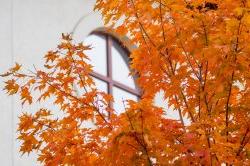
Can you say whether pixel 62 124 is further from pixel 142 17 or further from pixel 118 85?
pixel 118 85

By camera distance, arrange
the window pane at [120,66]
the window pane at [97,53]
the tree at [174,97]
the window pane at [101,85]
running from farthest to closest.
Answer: the window pane at [120,66] → the window pane at [97,53] → the window pane at [101,85] → the tree at [174,97]

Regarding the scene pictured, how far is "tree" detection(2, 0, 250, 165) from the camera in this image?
4488 millimetres

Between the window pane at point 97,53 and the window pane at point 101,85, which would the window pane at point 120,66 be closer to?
the window pane at point 97,53

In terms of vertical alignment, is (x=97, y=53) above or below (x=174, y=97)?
above

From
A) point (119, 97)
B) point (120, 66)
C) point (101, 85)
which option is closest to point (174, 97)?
point (101, 85)

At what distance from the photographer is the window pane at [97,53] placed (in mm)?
9867

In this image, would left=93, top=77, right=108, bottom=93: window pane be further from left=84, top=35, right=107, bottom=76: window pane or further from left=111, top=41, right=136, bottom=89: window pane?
left=111, top=41, right=136, bottom=89: window pane

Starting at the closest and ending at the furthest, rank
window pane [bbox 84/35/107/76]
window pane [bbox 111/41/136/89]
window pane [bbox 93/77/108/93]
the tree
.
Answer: the tree < window pane [bbox 93/77/108/93] < window pane [bbox 84/35/107/76] < window pane [bbox 111/41/136/89]

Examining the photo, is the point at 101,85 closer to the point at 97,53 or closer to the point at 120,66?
the point at 97,53

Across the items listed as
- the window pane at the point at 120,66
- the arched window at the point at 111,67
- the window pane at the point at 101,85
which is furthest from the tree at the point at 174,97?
the window pane at the point at 120,66

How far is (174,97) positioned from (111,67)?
161 inches

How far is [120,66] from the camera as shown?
10.5m

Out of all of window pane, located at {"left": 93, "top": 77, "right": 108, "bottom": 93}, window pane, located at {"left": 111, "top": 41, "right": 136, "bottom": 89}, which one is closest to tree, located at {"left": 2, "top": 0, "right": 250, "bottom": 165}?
window pane, located at {"left": 93, "top": 77, "right": 108, "bottom": 93}

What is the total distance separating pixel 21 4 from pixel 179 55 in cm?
353
